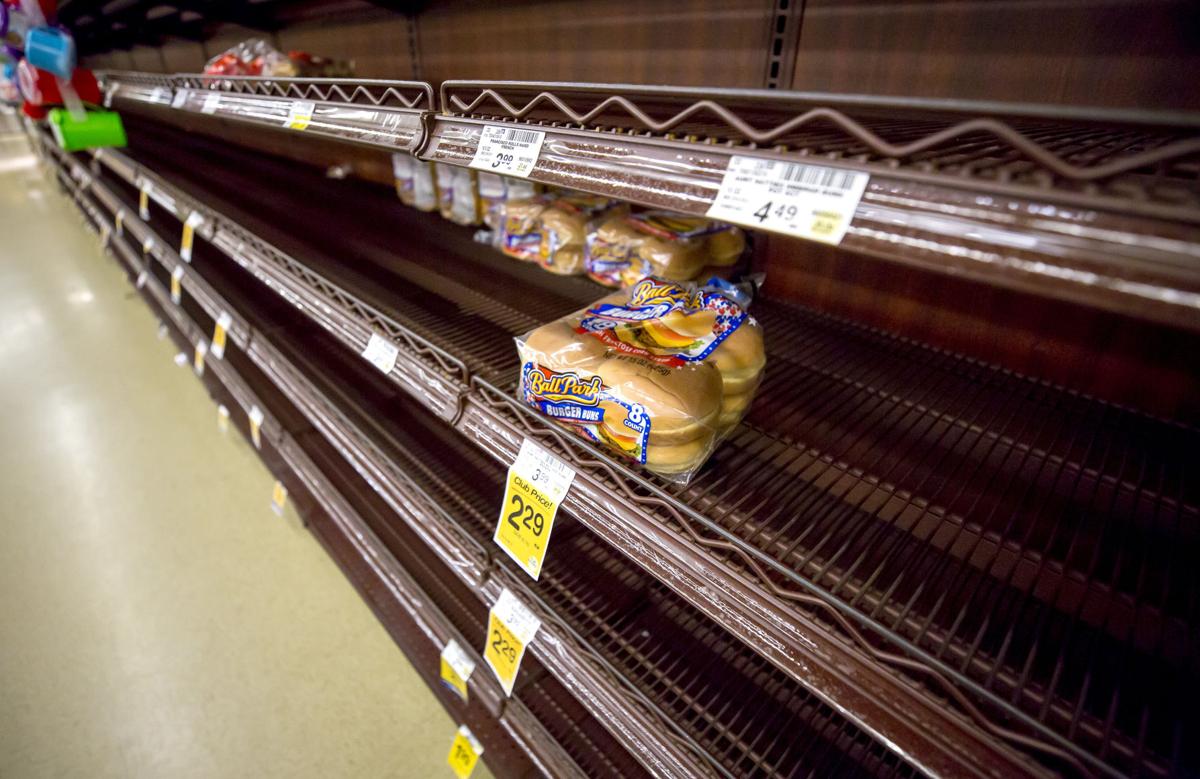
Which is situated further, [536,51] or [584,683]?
[536,51]

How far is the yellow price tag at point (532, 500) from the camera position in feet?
2.53

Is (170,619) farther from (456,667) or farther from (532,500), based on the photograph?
(532,500)

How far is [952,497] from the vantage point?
71cm

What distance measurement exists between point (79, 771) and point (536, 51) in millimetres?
2005

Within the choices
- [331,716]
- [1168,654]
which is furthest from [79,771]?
[1168,654]

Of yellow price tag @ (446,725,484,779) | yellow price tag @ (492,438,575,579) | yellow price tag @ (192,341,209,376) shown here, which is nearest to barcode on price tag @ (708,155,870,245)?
yellow price tag @ (492,438,575,579)

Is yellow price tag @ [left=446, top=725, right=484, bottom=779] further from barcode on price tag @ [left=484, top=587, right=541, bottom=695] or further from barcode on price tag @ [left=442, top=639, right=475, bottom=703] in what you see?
barcode on price tag @ [left=484, top=587, right=541, bottom=695]

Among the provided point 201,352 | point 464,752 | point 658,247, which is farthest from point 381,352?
point 201,352

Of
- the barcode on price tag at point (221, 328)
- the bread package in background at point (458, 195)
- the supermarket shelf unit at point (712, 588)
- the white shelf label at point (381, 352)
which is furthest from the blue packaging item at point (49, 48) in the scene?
the white shelf label at point (381, 352)

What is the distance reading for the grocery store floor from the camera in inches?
55.6


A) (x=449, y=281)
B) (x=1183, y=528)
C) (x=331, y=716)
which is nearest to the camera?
(x=1183, y=528)

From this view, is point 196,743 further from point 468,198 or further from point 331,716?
point 468,198

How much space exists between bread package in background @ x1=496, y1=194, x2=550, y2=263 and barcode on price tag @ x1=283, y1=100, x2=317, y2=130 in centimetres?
46

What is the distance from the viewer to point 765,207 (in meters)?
0.48
